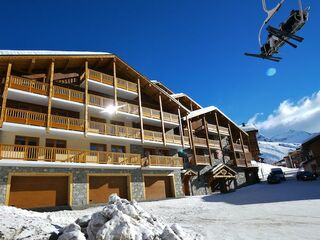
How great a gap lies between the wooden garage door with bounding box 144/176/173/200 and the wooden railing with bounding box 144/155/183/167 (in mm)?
1683

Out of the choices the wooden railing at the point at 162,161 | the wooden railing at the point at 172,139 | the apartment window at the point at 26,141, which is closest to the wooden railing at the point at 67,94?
the apartment window at the point at 26,141

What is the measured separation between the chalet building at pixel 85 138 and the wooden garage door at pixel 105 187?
3.2 inches

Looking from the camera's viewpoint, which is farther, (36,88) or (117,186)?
(117,186)

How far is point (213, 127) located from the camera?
117 ft

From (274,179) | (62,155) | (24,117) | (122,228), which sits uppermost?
(24,117)

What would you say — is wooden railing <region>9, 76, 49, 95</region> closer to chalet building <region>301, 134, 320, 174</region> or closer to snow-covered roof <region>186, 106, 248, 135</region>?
snow-covered roof <region>186, 106, 248, 135</region>

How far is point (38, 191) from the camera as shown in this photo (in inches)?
679

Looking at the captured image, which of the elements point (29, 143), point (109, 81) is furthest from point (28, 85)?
point (109, 81)

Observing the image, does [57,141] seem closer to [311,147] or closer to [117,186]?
[117,186]

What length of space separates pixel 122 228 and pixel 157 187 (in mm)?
17801

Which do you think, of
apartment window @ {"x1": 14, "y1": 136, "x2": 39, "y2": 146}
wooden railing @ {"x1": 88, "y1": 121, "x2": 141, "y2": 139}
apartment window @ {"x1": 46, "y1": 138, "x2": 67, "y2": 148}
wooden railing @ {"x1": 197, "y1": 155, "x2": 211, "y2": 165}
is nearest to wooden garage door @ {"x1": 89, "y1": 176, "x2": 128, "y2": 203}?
apartment window @ {"x1": 46, "y1": 138, "x2": 67, "y2": 148}

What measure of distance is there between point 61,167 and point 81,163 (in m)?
1.46

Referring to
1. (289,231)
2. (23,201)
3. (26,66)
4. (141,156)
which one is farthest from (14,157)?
(289,231)

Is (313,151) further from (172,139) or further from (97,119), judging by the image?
(97,119)
